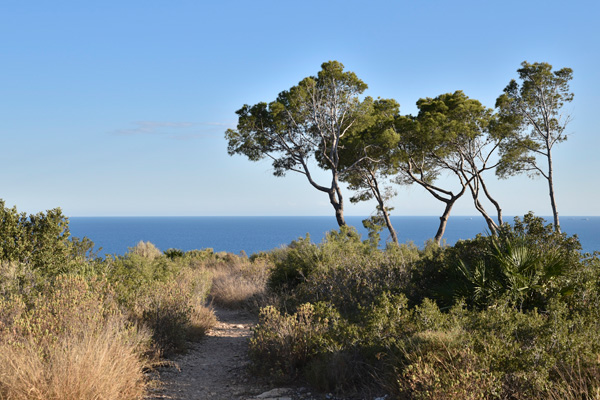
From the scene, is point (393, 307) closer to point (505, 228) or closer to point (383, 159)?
point (505, 228)

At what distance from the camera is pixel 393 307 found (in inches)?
273

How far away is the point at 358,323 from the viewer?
24.5 feet

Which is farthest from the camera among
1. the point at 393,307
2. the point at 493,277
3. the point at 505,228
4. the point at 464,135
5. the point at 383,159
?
the point at 464,135

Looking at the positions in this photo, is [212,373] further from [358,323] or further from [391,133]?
[391,133]

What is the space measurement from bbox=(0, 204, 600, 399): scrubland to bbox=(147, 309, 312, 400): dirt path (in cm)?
28

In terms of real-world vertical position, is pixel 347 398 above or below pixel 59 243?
below

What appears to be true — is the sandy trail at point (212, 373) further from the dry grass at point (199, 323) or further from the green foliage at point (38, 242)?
the green foliage at point (38, 242)

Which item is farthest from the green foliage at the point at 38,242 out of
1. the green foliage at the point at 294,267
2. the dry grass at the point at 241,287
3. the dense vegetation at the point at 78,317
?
the green foliage at the point at 294,267

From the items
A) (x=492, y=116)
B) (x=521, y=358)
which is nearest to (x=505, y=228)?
(x=521, y=358)

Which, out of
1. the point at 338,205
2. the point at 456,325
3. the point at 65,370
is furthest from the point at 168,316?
the point at 338,205

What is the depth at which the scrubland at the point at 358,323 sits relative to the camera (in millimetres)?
5027

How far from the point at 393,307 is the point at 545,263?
299cm

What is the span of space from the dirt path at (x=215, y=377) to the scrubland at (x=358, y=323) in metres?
0.28

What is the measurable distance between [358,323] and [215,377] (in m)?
2.47
